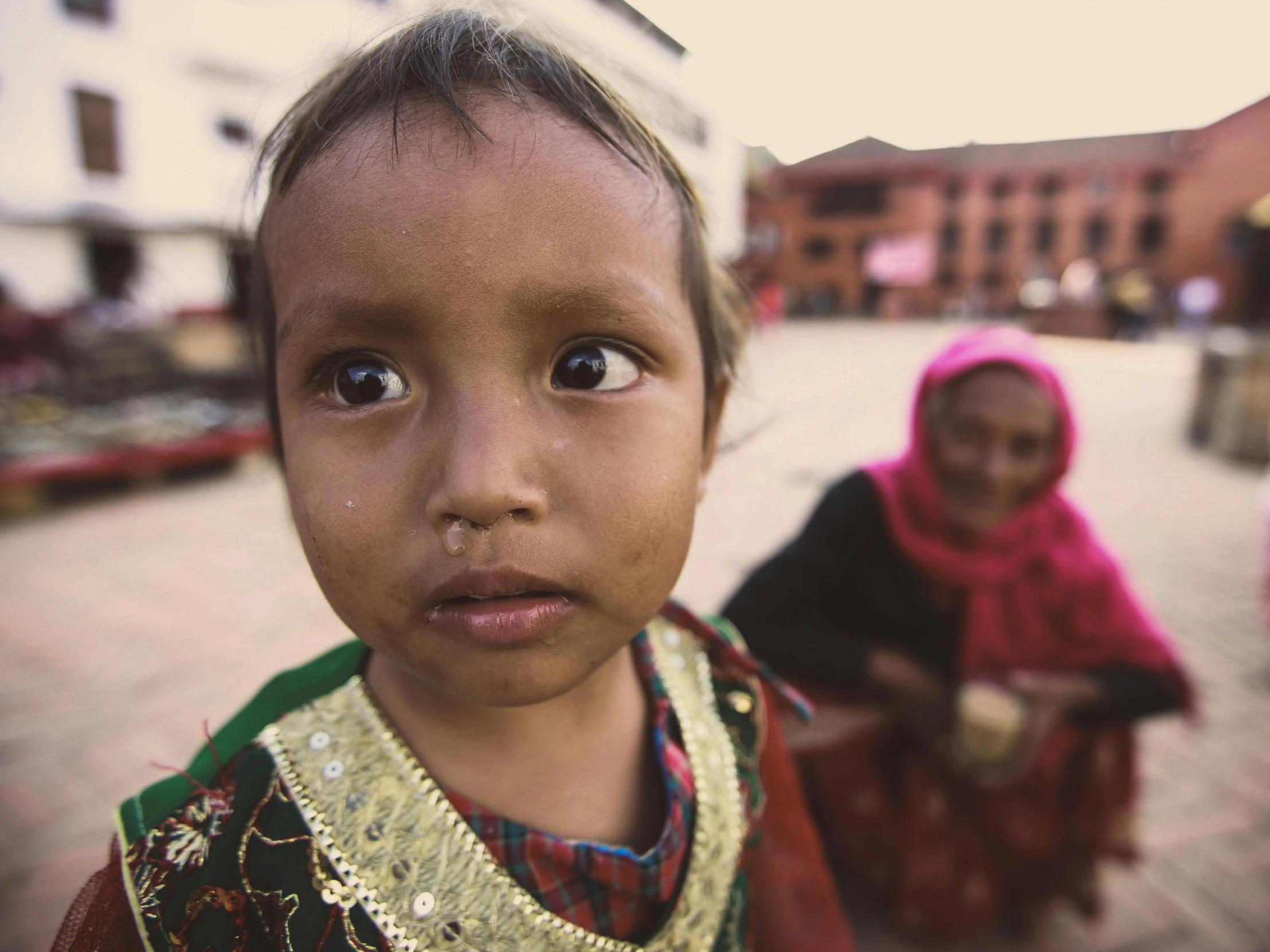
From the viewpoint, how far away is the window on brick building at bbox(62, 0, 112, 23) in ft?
34.2

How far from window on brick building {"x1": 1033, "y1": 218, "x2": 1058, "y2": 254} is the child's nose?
41.8 metres

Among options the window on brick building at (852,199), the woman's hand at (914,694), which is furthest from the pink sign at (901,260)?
the woman's hand at (914,694)

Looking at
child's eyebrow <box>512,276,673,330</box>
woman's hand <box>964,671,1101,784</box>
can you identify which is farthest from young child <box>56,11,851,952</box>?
woman's hand <box>964,671,1101,784</box>

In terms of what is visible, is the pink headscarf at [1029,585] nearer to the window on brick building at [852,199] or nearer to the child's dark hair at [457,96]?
the child's dark hair at [457,96]

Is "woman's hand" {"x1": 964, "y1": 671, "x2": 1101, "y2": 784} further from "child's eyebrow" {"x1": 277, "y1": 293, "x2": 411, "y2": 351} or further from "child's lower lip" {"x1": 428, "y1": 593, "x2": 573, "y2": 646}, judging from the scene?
"child's eyebrow" {"x1": 277, "y1": 293, "x2": 411, "y2": 351}

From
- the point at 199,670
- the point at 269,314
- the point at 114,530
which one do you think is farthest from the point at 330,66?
the point at 114,530

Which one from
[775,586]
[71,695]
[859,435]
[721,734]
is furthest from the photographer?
[859,435]

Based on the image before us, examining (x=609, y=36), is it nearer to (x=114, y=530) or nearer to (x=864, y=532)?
(x=864, y=532)

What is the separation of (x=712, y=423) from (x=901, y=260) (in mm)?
36410

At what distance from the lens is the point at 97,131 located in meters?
13.1

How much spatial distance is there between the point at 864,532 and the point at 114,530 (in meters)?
5.56

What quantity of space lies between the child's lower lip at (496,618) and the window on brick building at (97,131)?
15526 millimetres

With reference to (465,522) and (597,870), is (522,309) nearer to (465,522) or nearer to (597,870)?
(465,522)

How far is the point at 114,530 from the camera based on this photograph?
5.39 meters
